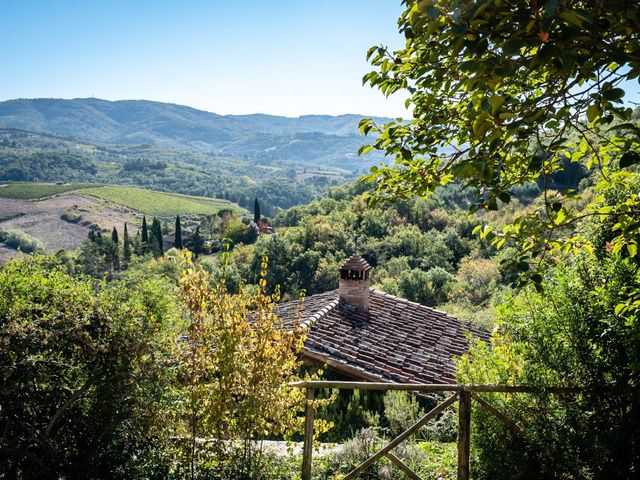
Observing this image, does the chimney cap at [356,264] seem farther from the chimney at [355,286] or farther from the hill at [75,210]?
the hill at [75,210]

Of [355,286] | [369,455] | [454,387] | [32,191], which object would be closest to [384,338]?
[355,286]

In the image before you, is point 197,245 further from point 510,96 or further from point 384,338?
point 510,96

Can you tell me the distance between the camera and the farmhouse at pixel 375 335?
457 inches

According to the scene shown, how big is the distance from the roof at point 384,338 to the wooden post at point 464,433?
4.96 metres

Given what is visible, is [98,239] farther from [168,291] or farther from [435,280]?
[168,291]

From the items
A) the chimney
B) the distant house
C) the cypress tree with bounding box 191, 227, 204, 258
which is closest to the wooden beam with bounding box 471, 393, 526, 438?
the chimney

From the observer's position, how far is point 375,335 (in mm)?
13633

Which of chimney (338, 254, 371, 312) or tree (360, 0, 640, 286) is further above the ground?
tree (360, 0, 640, 286)

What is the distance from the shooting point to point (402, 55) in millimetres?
3906

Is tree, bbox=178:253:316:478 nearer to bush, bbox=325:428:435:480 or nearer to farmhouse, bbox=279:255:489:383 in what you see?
bush, bbox=325:428:435:480

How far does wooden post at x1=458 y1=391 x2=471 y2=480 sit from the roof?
4.96 m

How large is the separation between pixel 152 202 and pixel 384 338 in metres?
135

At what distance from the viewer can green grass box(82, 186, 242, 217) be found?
428 feet

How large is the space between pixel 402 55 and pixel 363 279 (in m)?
11.6
